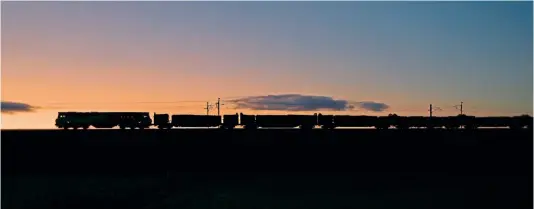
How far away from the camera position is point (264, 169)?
39.8 meters

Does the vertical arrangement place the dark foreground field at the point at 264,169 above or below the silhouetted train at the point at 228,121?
below

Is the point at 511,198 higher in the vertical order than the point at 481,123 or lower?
lower

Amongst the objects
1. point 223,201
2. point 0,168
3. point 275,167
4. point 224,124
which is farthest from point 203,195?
point 224,124

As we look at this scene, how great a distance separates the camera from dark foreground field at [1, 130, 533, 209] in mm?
36812

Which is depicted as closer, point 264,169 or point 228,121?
point 264,169

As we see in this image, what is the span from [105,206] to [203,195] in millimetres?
6005

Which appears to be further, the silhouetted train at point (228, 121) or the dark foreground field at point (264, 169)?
the silhouetted train at point (228, 121)

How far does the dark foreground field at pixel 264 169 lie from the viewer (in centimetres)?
3681

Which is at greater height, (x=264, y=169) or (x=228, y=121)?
(x=228, y=121)

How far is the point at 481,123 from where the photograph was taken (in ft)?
255

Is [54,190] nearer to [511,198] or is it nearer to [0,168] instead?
[0,168]

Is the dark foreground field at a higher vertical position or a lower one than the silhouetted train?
lower

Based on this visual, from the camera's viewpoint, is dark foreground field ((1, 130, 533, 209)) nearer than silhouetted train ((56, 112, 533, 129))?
Yes

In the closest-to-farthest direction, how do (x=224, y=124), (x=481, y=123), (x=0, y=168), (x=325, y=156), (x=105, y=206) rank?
(x=105, y=206) < (x=0, y=168) < (x=325, y=156) < (x=224, y=124) < (x=481, y=123)
